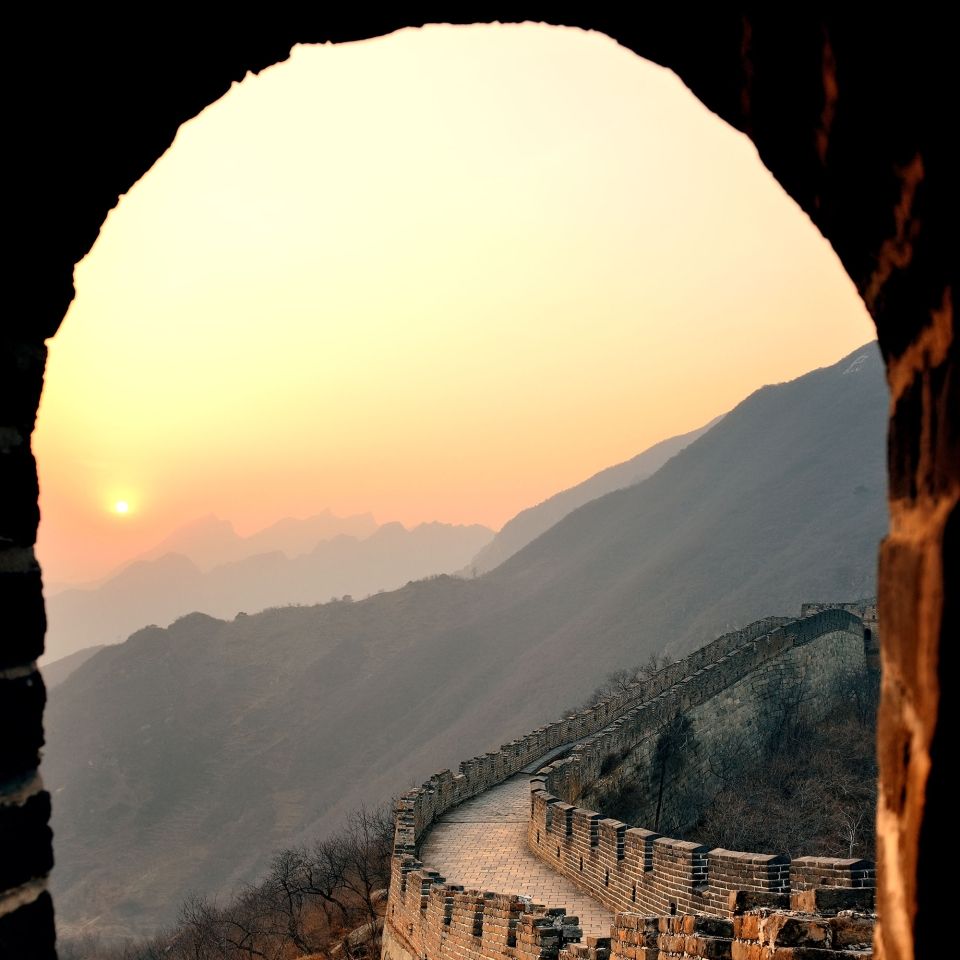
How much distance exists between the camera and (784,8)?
1.80 metres

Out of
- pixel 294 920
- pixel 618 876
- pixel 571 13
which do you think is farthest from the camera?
pixel 294 920

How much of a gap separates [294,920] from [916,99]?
23891 millimetres

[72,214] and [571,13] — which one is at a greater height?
[571,13]

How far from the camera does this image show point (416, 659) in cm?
7300

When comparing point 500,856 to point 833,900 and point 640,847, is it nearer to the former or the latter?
point 640,847

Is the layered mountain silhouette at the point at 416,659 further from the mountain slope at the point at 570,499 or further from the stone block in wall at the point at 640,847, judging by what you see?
the mountain slope at the point at 570,499

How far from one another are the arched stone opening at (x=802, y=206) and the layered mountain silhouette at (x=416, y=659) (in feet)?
152

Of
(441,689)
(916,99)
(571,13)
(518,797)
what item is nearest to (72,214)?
(571,13)

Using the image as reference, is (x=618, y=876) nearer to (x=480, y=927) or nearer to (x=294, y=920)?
(x=480, y=927)

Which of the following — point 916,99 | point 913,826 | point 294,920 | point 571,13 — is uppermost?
point 571,13

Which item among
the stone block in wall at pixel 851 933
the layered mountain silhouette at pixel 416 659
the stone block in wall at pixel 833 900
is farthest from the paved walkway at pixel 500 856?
the layered mountain silhouette at pixel 416 659

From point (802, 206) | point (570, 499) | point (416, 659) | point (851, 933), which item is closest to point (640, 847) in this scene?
point (851, 933)

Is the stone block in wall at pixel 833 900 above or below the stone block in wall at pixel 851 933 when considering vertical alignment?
below

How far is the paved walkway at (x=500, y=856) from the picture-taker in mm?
12056
